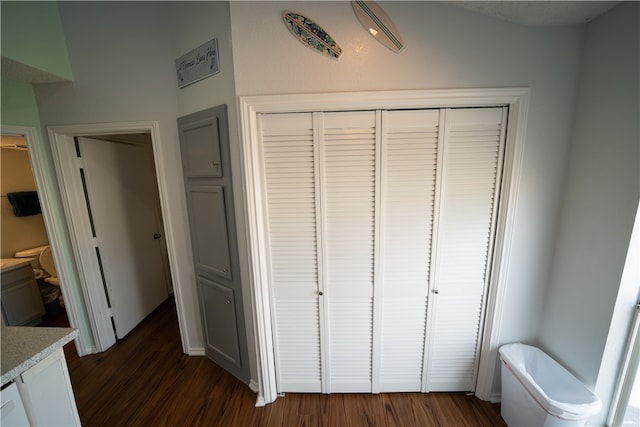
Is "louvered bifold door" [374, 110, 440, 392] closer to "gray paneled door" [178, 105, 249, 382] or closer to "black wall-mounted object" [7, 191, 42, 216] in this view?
"gray paneled door" [178, 105, 249, 382]

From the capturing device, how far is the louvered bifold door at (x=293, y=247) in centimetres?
130

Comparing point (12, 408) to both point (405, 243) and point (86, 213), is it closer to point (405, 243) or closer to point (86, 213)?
point (86, 213)

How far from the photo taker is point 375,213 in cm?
135

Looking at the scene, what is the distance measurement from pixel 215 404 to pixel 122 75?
2.44m

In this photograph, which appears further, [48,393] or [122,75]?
[122,75]

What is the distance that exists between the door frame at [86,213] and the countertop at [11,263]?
3.42 feet

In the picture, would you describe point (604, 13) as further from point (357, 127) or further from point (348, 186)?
point (348, 186)

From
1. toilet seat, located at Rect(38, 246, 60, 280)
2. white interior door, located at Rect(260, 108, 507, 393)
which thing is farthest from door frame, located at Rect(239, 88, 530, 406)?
toilet seat, located at Rect(38, 246, 60, 280)

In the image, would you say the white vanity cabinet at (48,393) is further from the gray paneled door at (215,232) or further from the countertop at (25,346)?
the gray paneled door at (215,232)

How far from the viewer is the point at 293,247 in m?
1.42

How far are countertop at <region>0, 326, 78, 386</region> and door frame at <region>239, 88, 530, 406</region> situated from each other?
0.84 meters

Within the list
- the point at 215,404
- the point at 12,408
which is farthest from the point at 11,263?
the point at 215,404

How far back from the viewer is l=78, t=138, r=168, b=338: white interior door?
6.55 feet

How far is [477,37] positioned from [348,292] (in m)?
1.60
